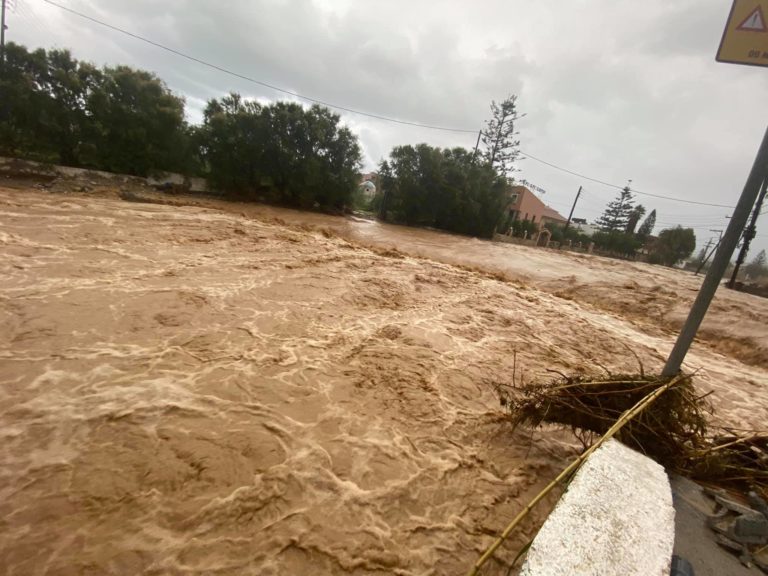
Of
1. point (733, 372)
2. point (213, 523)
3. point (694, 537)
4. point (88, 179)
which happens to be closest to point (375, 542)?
point (213, 523)

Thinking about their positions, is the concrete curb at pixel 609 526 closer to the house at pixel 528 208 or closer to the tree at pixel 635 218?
the house at pixel 528 208

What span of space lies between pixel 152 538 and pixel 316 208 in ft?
76.3

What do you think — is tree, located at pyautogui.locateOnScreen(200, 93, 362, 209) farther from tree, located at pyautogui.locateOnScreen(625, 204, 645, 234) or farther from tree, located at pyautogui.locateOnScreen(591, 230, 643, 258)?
tree, located at pyautogui.locateOnScreen(625, 204, 645, 234)

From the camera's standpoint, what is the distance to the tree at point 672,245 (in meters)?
41.5

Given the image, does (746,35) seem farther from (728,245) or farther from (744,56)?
(728,245)

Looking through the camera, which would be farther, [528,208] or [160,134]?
[528,208]

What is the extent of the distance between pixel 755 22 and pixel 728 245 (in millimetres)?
1353

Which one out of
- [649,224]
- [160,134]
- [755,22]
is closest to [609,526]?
[755,22]

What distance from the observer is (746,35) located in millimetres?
2094

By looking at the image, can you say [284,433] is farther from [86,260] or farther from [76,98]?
[76,98]

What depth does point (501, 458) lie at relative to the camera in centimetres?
327

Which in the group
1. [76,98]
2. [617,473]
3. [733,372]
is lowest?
[733,372]

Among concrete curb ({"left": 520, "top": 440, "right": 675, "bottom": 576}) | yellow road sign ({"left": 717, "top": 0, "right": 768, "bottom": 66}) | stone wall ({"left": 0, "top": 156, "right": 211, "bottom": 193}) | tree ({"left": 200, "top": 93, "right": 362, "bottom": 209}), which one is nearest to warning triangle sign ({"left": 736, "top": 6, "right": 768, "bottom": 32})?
yellow road sign ({"left": 717, "top": 0, "right": 768, "bottom": 66})

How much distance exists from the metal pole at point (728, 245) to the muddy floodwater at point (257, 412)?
5.31 ft
